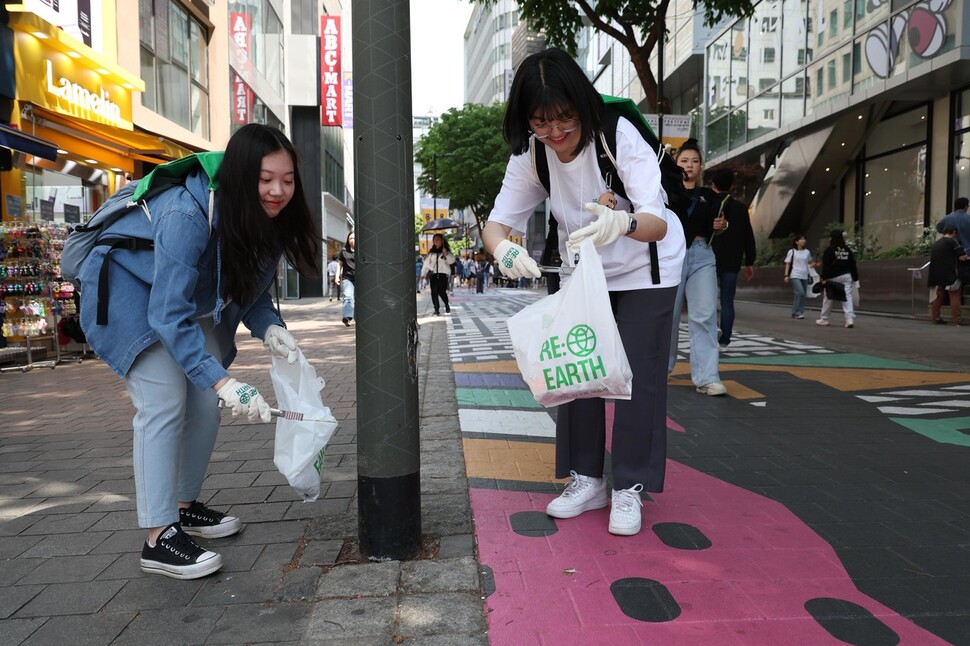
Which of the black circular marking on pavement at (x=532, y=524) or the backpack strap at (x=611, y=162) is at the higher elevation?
the backpack strap at (x=611, y=162)

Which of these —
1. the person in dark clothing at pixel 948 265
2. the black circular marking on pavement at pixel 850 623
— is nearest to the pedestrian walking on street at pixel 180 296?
the black circular marking on pavement at pixel 850 623

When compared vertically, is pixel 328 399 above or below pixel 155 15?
below

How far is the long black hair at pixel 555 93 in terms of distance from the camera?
8.23ft

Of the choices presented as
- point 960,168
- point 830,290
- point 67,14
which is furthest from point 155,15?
point 960,168

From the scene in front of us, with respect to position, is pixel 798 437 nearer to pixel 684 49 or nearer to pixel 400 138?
pixel 400 138

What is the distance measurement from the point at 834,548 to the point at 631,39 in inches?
384

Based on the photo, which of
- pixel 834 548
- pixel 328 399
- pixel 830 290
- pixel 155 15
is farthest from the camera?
pixel 155 15

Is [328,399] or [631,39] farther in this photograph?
[631,39]

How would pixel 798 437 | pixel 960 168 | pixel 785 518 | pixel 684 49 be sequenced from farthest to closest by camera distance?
pixel 684 49 < pixel 960 168 < pixel 798 437 < pixel 785 518

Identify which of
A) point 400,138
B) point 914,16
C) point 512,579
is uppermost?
point 914,16

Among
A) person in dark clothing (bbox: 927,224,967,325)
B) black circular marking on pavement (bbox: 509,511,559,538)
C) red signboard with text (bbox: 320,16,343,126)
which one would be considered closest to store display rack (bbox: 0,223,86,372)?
black circular marking on pavement (bbox: 509,511,559,538)

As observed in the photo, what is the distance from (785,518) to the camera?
9.83 ft

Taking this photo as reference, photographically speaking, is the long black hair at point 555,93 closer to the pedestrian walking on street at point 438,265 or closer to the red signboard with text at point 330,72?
the pedestrian walking on street at point 438,265

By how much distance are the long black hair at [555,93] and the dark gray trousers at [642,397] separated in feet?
2.15
